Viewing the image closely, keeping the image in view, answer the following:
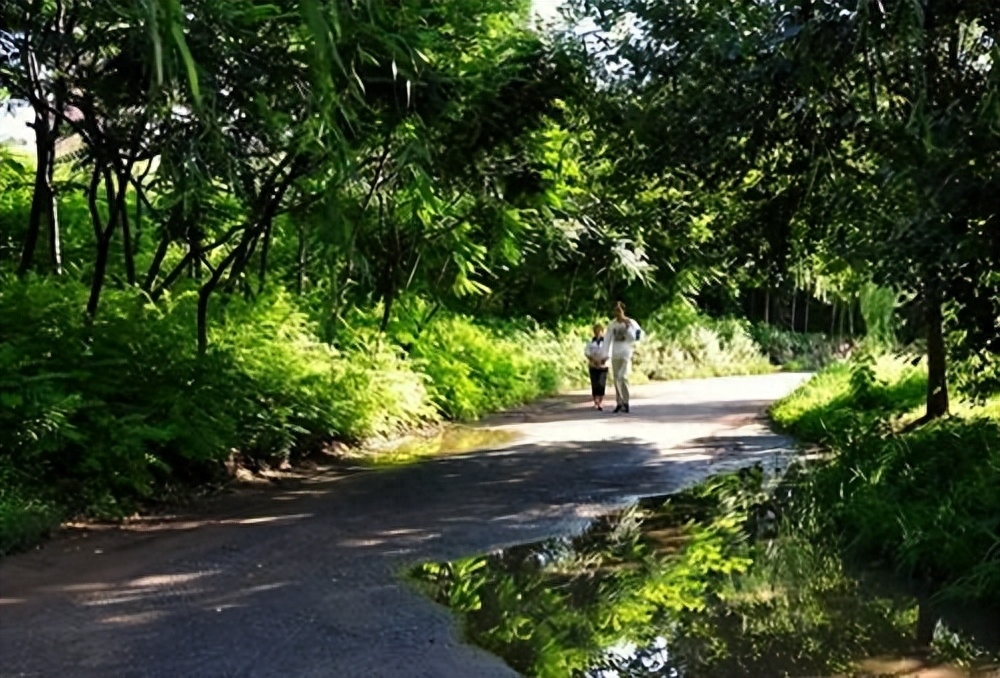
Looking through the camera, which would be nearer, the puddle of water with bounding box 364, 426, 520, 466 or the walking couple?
the puddle of water with bounding box 364, 426, 520, 466

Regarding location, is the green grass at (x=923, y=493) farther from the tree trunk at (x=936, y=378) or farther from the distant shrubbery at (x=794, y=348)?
the distant shrubbery at (x=794, y=348)

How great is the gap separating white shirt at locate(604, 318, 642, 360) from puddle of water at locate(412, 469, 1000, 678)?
9020 millimetres

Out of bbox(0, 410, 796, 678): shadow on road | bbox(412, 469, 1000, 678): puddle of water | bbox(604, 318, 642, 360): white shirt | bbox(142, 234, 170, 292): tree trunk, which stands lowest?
bbox(412, 469, 1000, 678): puddle of water

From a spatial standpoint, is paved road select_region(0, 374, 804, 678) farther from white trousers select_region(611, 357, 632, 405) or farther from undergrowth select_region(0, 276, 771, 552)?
white trousers select_region(611, 357, 632, 405)

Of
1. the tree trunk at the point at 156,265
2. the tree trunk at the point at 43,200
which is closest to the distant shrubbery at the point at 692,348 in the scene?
the tree trunk at the point at 156,265

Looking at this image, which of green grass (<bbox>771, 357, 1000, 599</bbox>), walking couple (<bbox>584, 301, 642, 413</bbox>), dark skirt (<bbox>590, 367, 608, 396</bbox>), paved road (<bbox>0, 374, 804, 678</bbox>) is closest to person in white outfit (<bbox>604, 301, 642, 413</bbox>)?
walking couple (<bbox>584, 301, 642, 413</bbox>)

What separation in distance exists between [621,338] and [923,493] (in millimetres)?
10205

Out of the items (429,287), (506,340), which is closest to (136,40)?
(429,287)

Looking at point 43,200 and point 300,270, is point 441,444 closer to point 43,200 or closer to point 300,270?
point 300,270

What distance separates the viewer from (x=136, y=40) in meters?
8.03

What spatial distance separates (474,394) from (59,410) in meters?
10.3

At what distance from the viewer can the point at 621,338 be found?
61.0 ft

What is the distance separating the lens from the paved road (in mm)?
5777

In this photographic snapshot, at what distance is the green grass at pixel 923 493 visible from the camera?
7.19m
